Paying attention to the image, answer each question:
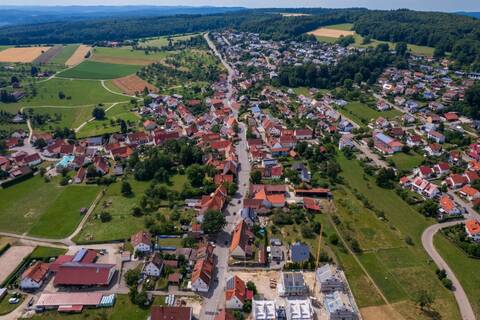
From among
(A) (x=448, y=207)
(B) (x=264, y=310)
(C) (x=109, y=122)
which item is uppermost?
(A) (x=448, y=207)

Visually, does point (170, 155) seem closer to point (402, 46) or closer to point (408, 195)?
point (408, 195)

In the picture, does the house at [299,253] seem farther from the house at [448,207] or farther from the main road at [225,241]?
the house at [448,207]

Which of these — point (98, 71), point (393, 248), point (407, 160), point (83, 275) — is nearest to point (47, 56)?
point (98, 71)

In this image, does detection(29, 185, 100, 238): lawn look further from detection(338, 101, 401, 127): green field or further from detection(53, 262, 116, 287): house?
detection(338, 101, 401, 127): green field

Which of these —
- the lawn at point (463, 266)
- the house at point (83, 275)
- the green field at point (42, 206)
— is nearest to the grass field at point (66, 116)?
the green field at point (42, 206)

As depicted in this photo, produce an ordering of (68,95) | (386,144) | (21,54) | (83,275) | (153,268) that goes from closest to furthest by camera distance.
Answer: (83,275) < (153,268) < (386,144) < (68,95) < (21,54)

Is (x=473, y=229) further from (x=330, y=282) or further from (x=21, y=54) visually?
(x=21, y=54)

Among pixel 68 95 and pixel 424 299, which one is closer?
pixel 424 299
